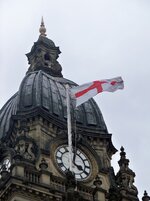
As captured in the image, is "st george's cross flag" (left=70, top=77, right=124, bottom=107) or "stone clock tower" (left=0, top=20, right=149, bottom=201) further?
"stone clock tower" (left=0, top=20, right=149, bottom=201)

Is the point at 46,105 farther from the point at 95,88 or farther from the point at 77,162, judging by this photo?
the point at 95,88

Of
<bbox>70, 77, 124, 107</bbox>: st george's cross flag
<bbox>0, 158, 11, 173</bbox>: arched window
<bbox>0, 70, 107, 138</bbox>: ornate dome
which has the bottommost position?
<bbox>0, 158, 11, 173</bbox>: arched window

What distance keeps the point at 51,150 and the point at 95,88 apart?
7.48m

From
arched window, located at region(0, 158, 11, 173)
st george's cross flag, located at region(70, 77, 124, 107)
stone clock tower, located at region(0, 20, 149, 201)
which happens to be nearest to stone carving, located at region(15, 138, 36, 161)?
stone clock tower, located at region(0, 20, 149, 201)

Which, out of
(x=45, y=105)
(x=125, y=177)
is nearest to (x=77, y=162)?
(x=125, y=177)

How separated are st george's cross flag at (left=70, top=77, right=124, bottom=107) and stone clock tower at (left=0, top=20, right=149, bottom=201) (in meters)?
5.45

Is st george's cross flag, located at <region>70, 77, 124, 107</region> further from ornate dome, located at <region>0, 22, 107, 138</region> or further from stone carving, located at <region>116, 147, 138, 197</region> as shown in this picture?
stone carving, located at <region>116, 147, 138, 197</region>

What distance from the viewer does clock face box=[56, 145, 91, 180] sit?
60.0 metres

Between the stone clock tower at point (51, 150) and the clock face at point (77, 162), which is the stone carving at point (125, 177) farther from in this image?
the clock face at point (77, 162)

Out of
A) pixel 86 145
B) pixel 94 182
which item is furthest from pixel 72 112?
pixel 94 182

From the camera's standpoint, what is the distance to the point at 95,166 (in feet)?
201

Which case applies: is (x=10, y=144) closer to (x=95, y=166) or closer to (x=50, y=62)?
(x=95, y=166)

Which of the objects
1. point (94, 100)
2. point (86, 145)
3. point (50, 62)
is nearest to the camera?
point (86, 145)

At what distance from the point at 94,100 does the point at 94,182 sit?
11.2 m
